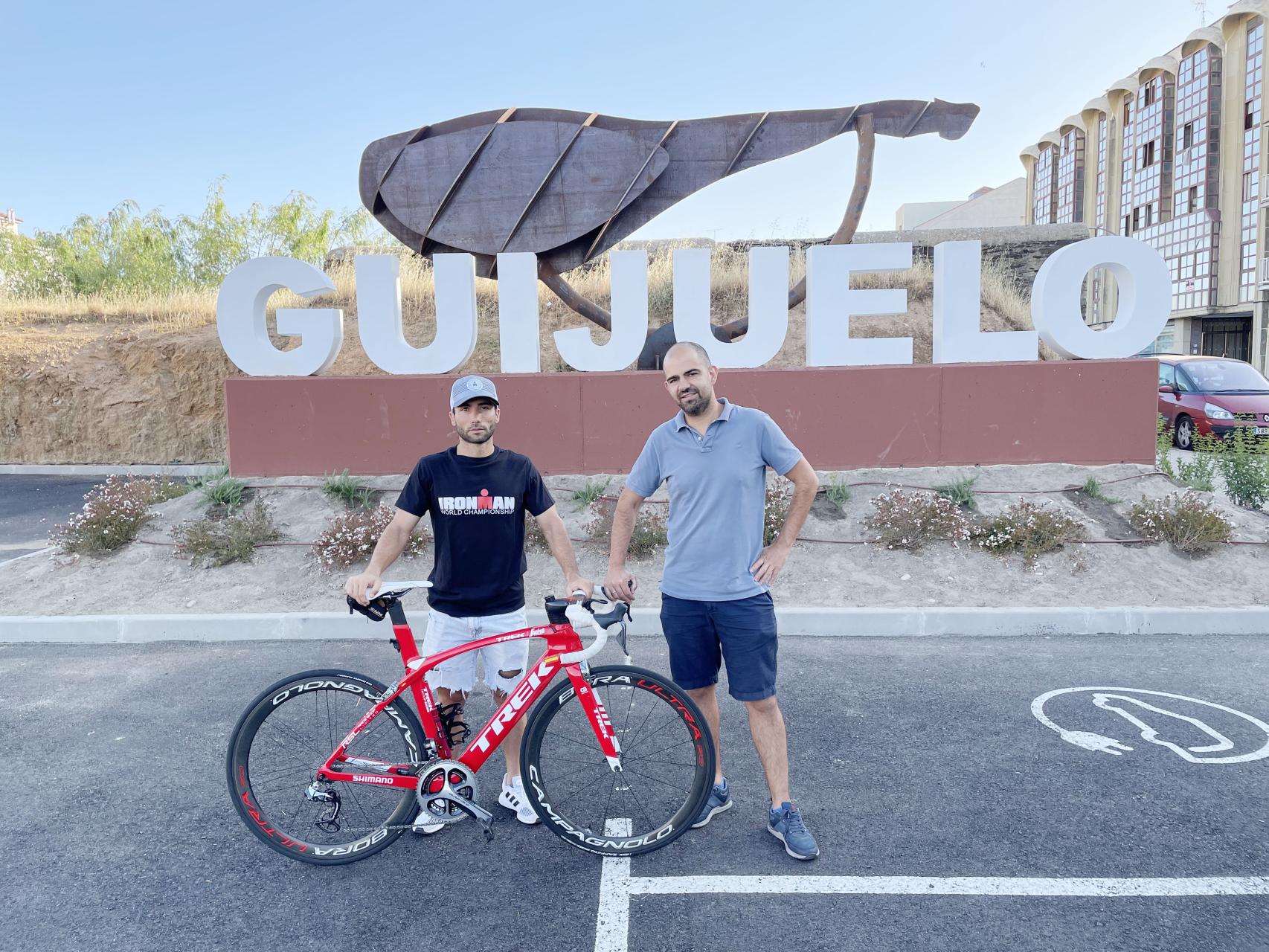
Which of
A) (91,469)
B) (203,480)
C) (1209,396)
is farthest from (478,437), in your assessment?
(91,469)

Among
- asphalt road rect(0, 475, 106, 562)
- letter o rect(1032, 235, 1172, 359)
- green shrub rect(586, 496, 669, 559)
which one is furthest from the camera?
asphalt road rect(0, 475, 106, 562)

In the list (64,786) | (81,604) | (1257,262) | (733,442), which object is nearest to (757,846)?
(733,442)

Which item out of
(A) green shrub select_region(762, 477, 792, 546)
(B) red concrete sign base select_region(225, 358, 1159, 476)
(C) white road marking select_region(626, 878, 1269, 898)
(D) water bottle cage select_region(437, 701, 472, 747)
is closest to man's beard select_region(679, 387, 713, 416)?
(D) water bottle cage select_region(437, 701, 472, 747)

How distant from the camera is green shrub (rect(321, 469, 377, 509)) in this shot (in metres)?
9.07

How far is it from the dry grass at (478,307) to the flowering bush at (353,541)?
448 cm

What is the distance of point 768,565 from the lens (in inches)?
129

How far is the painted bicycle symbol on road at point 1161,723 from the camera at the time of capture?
408cm

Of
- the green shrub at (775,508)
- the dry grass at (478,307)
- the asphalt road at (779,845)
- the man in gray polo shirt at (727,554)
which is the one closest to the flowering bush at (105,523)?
the asphalt road at (779,845)

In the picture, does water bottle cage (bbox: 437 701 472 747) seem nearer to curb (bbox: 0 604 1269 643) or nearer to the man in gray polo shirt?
the man in gray polo shirt

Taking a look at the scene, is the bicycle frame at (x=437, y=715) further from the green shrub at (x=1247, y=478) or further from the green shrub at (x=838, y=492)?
the green shrub at (x=1247, y=478)

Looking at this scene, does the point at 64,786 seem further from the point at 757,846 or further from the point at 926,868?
the point at 926,868

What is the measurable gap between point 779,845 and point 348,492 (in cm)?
690

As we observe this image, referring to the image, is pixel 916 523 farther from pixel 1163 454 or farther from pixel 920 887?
pixel 920 887

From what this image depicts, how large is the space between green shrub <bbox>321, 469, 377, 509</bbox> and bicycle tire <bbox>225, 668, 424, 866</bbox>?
5897 millimetres
